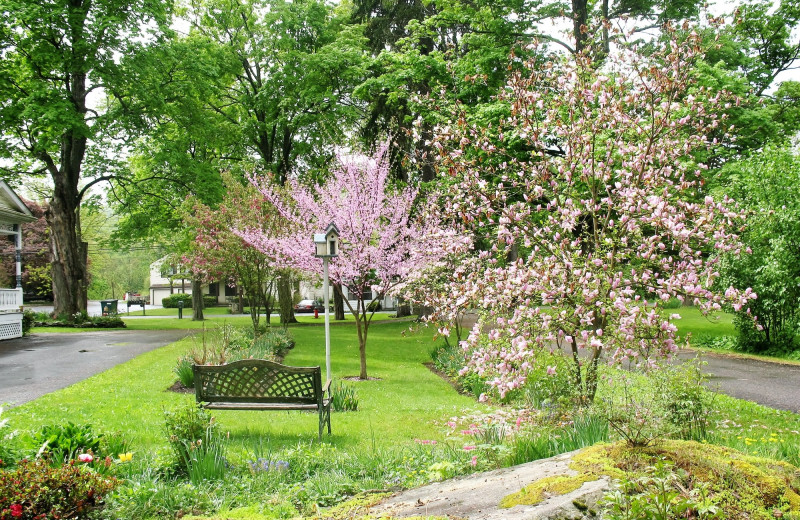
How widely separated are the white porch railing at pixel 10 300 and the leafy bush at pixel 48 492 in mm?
A: 17279

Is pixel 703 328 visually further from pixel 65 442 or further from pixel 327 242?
pixel 65 442

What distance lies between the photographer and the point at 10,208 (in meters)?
20.1

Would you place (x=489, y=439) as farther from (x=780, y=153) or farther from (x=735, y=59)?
(x=735, y=59)

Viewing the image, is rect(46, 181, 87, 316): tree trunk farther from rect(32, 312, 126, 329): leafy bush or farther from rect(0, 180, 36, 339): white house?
rect(0, 180, 36, 339): white house

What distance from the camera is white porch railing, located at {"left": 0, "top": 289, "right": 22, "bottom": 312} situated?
706 inches

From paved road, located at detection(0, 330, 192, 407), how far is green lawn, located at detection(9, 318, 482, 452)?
548 millimetres

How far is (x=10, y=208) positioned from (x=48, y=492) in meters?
20.5

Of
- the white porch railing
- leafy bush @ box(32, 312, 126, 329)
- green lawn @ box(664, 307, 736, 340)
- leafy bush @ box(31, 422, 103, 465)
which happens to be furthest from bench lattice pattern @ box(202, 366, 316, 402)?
leafy bush @ box(32, 312, 126, 329)

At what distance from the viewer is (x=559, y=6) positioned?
57.3ft

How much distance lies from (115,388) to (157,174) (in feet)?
51.7

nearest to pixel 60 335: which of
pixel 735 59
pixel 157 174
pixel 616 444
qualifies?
pixel 157 174

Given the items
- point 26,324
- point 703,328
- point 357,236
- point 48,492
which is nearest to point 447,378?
point 357,236

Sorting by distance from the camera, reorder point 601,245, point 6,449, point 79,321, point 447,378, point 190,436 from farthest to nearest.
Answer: point 79,321 < point 447,378 < point 601,245 < point 190,436 < point 6,449

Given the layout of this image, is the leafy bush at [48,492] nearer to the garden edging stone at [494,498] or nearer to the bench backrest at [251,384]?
the garden edging stone at [494,498]
